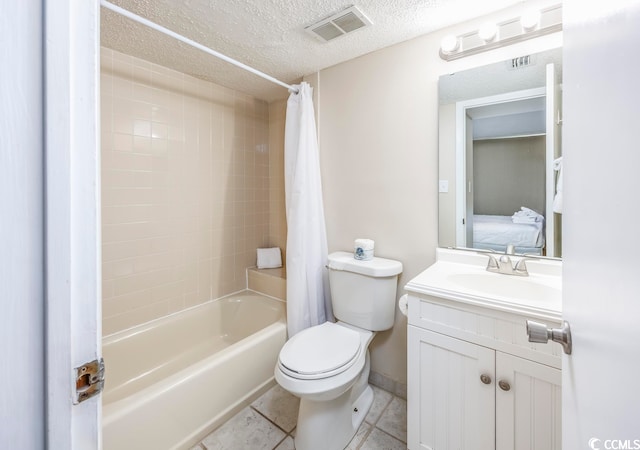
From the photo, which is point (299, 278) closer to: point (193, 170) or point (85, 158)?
point (193, 170)

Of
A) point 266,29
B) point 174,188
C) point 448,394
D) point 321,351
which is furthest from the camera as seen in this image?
point 174,188

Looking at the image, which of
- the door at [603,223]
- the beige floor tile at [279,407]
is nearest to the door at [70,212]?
the door at [603,223]

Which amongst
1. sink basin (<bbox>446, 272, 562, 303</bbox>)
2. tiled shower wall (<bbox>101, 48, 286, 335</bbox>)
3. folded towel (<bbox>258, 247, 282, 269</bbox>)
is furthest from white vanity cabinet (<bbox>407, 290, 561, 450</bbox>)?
tiled shower wall (<bbox>101, 48, 286, 335</bbox>)

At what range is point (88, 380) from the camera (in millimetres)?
418

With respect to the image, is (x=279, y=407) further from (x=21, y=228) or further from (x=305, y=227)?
(x=21, y=228)

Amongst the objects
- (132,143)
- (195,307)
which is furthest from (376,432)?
(132,143)

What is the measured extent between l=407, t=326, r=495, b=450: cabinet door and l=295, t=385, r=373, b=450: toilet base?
32 centimetres

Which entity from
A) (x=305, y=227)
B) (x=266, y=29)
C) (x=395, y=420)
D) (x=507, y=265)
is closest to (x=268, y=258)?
(x=305, y=227)

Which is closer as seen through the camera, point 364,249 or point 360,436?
point 360,436

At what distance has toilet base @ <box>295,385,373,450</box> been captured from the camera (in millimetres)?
1313

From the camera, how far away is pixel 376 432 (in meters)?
1.47

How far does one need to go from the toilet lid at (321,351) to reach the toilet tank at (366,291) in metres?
0.11

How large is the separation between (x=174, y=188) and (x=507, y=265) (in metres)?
2.11

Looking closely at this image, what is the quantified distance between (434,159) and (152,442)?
1.97 m
